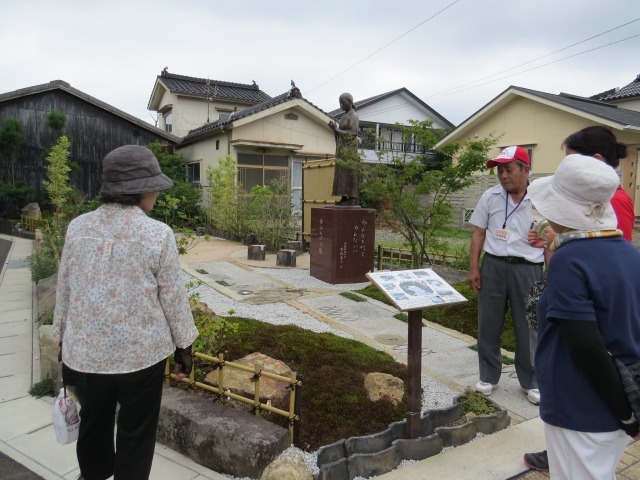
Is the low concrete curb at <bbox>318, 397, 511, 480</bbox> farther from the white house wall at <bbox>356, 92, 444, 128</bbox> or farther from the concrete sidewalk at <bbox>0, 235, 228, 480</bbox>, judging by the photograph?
the white house wall at <bbox>356, 92, 444, 128</bbox>

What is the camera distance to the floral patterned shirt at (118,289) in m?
1.97

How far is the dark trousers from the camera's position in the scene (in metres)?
3.51

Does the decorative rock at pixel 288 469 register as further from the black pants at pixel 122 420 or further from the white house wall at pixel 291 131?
the white house wall at pixel 291 131

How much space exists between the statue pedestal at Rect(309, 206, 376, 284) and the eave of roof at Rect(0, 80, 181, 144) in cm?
1234

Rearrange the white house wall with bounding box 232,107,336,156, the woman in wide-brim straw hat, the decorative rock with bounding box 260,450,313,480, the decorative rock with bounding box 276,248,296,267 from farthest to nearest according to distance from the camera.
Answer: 1. the white house wall with bounding box 232,107,336,156
2. the decorative rock with bounding box 276,248,296,267
3. the decorative rock with bounding box 260,450,313,480
4. the woman in wide-brim straw hat

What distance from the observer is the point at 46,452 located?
2924mm

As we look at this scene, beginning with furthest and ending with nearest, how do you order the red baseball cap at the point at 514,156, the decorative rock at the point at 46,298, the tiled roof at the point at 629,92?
the tiled roof at the point at 629,92
the decorative rock at the point at 46,298
the red baseball cap at the point at 514,156

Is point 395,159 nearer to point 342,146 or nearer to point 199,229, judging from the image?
point 342,146

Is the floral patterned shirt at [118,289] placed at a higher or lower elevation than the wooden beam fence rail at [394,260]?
higher

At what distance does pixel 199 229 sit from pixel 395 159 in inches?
375

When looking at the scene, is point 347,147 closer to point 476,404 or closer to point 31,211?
point 476,404

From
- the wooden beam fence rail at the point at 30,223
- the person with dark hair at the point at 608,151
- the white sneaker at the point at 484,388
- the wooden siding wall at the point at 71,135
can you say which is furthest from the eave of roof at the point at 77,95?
the person with dark hair at the point at 608,151

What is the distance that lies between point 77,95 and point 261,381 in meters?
17.4

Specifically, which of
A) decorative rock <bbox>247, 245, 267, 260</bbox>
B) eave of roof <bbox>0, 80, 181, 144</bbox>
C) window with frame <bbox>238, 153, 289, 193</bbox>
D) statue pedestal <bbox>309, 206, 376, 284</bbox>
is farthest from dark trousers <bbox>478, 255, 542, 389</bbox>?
eave of roof <bbox>0, 80, 181, 144</bbox>
